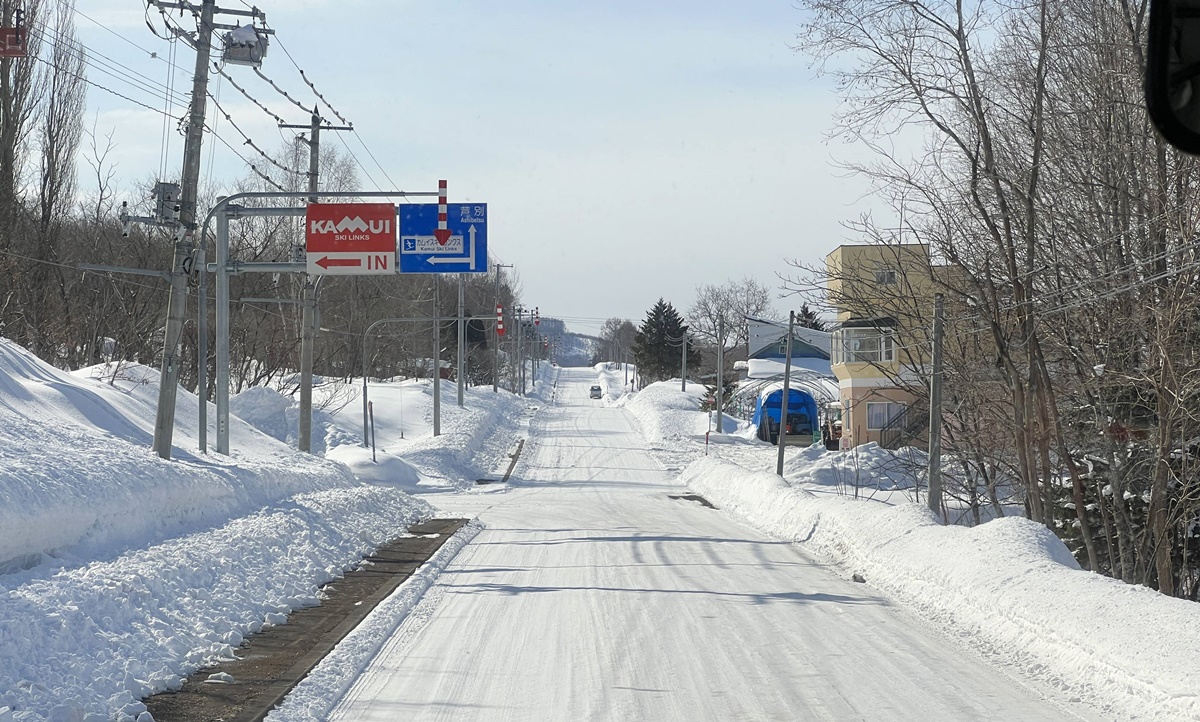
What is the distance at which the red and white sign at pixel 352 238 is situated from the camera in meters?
22.8

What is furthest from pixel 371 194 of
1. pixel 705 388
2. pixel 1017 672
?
pixel 705 388

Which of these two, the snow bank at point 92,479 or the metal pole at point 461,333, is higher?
the metal pole at point 461,333

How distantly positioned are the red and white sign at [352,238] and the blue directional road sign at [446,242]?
2.68 ft

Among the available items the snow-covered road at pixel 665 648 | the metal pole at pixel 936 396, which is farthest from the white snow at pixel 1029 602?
the metal pole at pixel 936 396

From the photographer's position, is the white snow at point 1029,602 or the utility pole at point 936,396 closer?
the white snow at point 1029,602

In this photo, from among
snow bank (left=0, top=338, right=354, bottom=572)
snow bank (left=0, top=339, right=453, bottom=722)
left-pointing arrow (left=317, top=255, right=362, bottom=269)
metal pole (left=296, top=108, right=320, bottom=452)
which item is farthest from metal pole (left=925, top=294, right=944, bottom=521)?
metal pole (left=296, top=108, right=320, bottom=452)

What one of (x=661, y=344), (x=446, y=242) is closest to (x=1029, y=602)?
(x=446, y=242)

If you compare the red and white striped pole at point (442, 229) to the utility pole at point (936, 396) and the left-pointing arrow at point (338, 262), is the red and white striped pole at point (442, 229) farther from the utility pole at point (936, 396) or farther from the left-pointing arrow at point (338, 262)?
the utility pole at point (936, 396)

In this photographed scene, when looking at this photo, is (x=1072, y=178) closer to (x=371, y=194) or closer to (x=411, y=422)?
(x=371, y=194)

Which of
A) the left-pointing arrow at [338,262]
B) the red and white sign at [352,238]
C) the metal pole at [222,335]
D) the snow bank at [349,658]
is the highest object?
the red and white sign at [352,238]

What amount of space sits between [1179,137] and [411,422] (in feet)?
181

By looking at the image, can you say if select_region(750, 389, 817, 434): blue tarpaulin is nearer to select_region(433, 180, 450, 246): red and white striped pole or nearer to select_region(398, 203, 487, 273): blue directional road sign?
select_region(398, 203, 487, 273): blue directional road sign

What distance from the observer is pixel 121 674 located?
25.8ft

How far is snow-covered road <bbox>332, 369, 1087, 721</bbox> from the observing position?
7.79 meters
